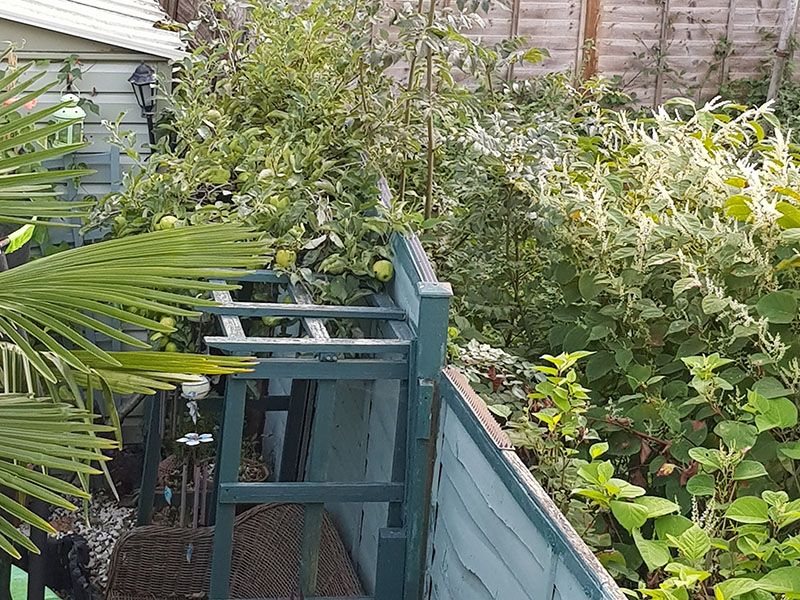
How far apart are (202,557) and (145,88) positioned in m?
2.09

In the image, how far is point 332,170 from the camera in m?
3.53

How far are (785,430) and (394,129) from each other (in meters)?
1.70

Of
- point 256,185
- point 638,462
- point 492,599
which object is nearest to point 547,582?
point 492,599

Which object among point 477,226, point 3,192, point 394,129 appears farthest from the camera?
point 394,129

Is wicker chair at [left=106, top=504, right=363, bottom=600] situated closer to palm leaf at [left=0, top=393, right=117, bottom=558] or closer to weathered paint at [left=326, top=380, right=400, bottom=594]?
weathered paint at [left=326, top=380, right=400, bottom=594]

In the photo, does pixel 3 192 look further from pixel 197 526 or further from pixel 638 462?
pixel 197 526

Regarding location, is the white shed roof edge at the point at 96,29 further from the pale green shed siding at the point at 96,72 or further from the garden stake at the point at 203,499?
the garden stake at the point at 203,499

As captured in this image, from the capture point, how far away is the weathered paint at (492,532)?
1.77m

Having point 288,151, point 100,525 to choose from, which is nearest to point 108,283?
point 288,151

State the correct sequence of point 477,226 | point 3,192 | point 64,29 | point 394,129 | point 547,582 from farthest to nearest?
point 64,29 → point 394,129 → point 477,226 → point 3,192 → point 547,582

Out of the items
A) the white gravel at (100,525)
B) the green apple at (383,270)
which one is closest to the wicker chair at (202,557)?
the white gravel at (100,525)

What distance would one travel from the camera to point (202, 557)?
3852 millimetres

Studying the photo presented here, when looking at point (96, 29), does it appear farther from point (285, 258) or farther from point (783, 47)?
point (783, 47)

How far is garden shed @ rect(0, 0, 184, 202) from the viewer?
181 inches
